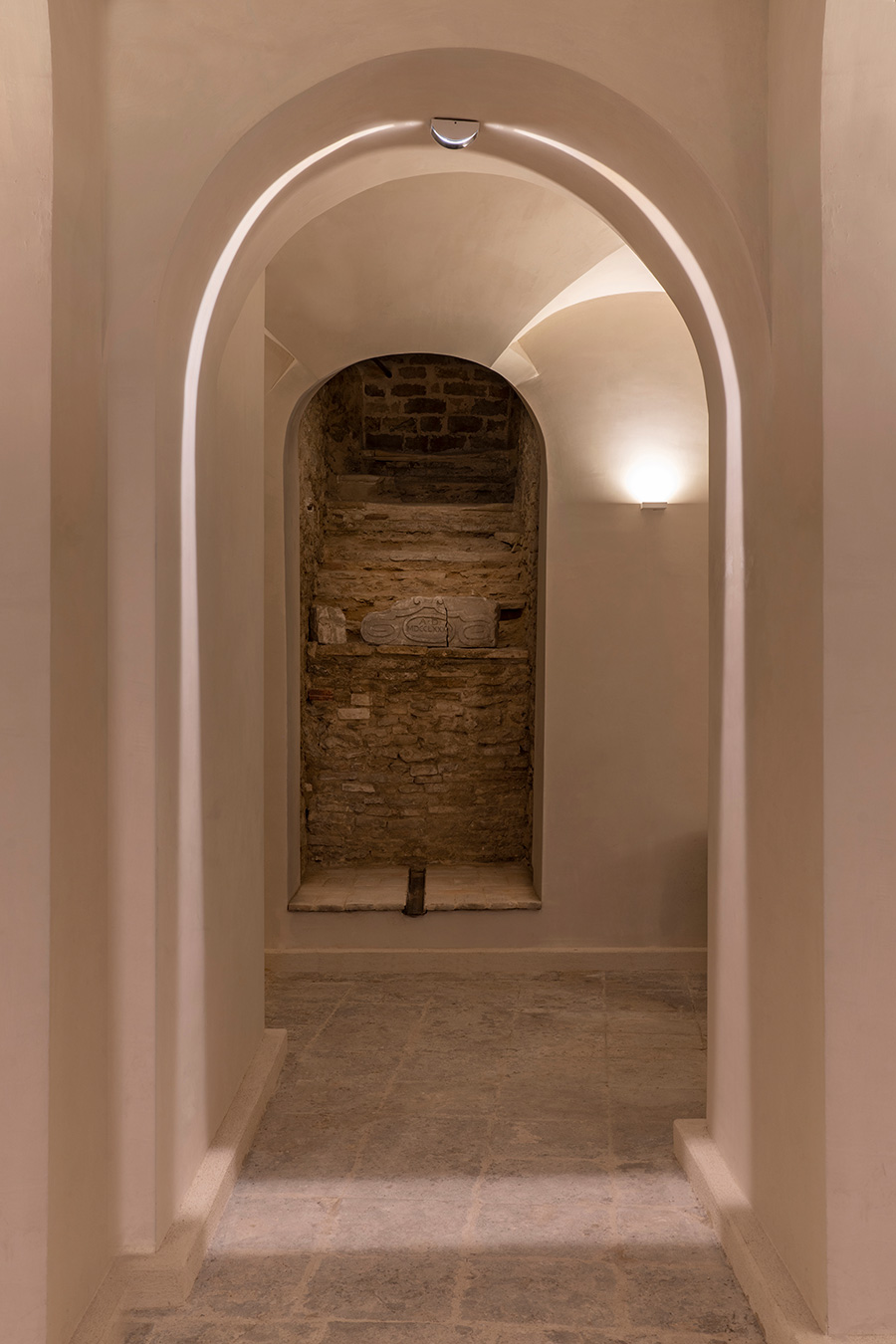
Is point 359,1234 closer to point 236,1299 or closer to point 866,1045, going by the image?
point 236,1299

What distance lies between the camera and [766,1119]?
8.93 feet

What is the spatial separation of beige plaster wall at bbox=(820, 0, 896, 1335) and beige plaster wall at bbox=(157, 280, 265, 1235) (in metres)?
1.70

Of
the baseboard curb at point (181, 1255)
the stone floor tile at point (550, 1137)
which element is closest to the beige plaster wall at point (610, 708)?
the stone floor tile at point (550, 1137)

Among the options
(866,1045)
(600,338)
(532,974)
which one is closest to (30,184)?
(866,1045)

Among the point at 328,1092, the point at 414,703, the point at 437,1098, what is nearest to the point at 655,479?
the point at 414,703

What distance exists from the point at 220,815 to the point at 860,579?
2141mm

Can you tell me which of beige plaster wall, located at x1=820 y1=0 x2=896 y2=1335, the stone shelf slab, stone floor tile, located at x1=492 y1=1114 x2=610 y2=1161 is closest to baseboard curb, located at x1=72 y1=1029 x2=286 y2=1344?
stone floor tile, located at x1=492 y1=1114 x2=610 y2=1161

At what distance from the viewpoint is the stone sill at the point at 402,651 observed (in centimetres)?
690

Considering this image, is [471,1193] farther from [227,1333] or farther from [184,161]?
[184,161]

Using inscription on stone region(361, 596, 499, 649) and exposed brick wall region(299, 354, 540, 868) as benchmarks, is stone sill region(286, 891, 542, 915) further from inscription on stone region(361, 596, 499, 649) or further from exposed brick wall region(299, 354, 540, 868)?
inscription on stone region(361, 596, 499, 649)

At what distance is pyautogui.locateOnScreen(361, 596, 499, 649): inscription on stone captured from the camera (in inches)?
273

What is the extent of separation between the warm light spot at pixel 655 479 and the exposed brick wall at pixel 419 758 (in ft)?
5.10

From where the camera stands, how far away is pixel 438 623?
22.9 ft

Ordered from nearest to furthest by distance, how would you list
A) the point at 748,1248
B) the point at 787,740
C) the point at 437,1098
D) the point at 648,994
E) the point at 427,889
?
the point at 787,740 < the point at 748,1248 < the point at 437,1098 < the point at 648,994 < the point at 427,889
